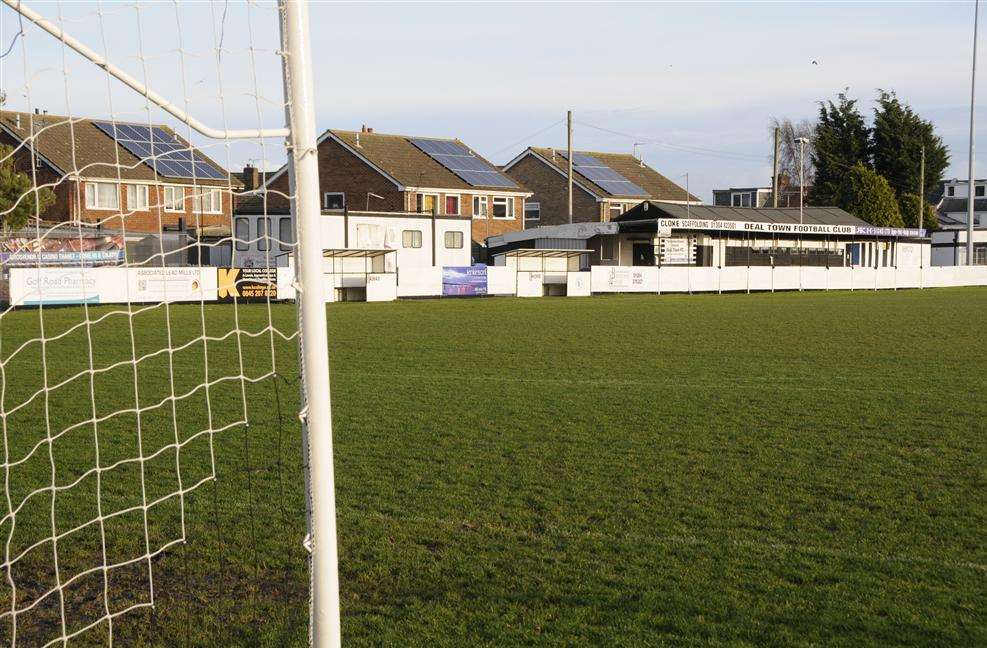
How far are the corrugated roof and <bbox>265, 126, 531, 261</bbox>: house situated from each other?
692 cm

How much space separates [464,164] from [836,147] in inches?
1348

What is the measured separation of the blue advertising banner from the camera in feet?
114

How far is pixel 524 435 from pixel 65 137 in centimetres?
3593

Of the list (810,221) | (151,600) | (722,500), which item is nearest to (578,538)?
(722,500)

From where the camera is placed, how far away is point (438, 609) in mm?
4543

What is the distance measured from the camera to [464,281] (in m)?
35.2

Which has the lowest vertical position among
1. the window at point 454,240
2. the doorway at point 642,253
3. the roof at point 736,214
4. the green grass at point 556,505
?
the green grass at point 556,505

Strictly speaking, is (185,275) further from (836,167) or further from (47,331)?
(836,167)

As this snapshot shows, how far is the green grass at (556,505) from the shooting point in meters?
4.47

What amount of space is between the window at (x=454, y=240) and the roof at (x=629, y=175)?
61.3 ft

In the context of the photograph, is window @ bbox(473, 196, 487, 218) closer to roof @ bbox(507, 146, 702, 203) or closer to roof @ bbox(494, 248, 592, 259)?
roof @ bbox(507, 146, 702, 203)

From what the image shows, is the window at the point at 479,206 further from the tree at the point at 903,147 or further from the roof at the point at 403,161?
the tree at the point at 903,147

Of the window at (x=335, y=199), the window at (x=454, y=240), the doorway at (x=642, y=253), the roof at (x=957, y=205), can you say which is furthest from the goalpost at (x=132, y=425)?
the roof at (x=957, y=205)

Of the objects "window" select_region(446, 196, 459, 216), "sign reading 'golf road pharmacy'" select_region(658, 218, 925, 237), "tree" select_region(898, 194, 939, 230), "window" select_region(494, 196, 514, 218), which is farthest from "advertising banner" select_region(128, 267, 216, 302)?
"tree" select_region(898, 194, 939, 230)
